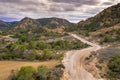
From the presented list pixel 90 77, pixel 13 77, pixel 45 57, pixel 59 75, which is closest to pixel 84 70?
pixel 90 77

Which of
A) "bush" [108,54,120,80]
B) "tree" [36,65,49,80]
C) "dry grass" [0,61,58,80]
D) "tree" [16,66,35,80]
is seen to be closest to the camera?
"tree" [16,66,35,80]

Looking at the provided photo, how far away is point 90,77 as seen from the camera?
4591 cm

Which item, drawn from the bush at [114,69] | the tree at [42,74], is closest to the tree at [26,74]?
the tree at [42,74]

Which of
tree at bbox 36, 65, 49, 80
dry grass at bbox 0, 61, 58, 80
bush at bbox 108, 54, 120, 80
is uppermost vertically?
tree at bbox 36, 65, 49, 80

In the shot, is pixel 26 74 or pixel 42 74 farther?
pixel 42 74

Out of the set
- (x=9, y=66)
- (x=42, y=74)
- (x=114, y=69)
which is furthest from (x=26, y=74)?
(x=9, y=66)

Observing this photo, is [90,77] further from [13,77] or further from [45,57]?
[45,57]

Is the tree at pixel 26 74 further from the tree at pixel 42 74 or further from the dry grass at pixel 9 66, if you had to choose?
the dry grass at pixel 9 66

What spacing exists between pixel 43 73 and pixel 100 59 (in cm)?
2217

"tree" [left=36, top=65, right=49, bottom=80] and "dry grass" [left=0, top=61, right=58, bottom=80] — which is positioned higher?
"tree" [left=36, top=65, right=49, bottom=80]

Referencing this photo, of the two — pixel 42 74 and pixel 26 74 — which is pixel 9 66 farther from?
pixel 26 74

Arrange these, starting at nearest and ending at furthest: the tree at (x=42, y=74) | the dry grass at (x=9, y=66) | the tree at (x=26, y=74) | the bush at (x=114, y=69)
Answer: the tree at (x=26, y=74), the tree at (x=42, y=74), the bush at (x=114, y=69), the dry grass at (x=9, y=66)

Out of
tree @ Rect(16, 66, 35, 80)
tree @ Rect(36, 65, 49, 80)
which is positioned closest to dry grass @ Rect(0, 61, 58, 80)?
tree @ Rect(16, 66, 35, 80)

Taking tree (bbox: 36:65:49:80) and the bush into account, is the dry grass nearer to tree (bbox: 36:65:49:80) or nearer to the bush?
tree (bbox: 36:65:49:80)
